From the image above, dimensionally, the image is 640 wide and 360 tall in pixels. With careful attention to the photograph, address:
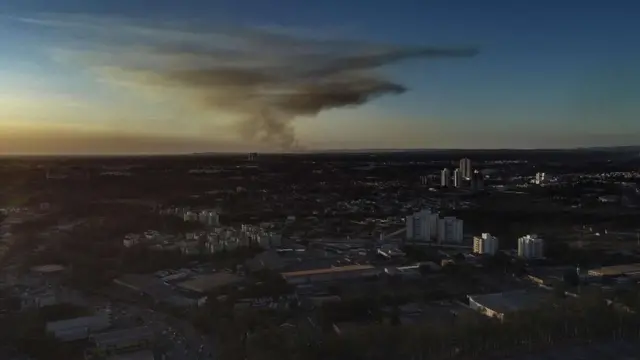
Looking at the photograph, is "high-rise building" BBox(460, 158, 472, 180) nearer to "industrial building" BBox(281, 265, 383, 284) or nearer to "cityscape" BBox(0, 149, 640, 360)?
"cityscape" BBox(0, 149, 640, 360)

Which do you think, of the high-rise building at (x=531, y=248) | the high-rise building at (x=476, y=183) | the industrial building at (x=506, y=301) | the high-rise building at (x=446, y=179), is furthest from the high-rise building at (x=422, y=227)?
the high-rise building at (x=446, y=179)

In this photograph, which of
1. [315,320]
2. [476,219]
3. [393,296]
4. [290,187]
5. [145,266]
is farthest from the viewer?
[290,187]

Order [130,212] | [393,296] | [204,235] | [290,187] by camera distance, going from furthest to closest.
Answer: [290,187], [130,212], [204,235], [393,296]

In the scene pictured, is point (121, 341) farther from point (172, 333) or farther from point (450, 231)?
point (450, 231)

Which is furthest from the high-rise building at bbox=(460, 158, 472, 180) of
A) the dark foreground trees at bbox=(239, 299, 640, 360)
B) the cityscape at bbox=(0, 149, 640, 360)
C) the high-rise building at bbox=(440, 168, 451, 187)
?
the dark foreground trees at bbox=(239, 299, 640, 360)

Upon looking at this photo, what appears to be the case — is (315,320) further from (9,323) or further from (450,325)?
(9,323)

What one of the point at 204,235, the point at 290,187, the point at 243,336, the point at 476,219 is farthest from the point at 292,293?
the point at 290,187
